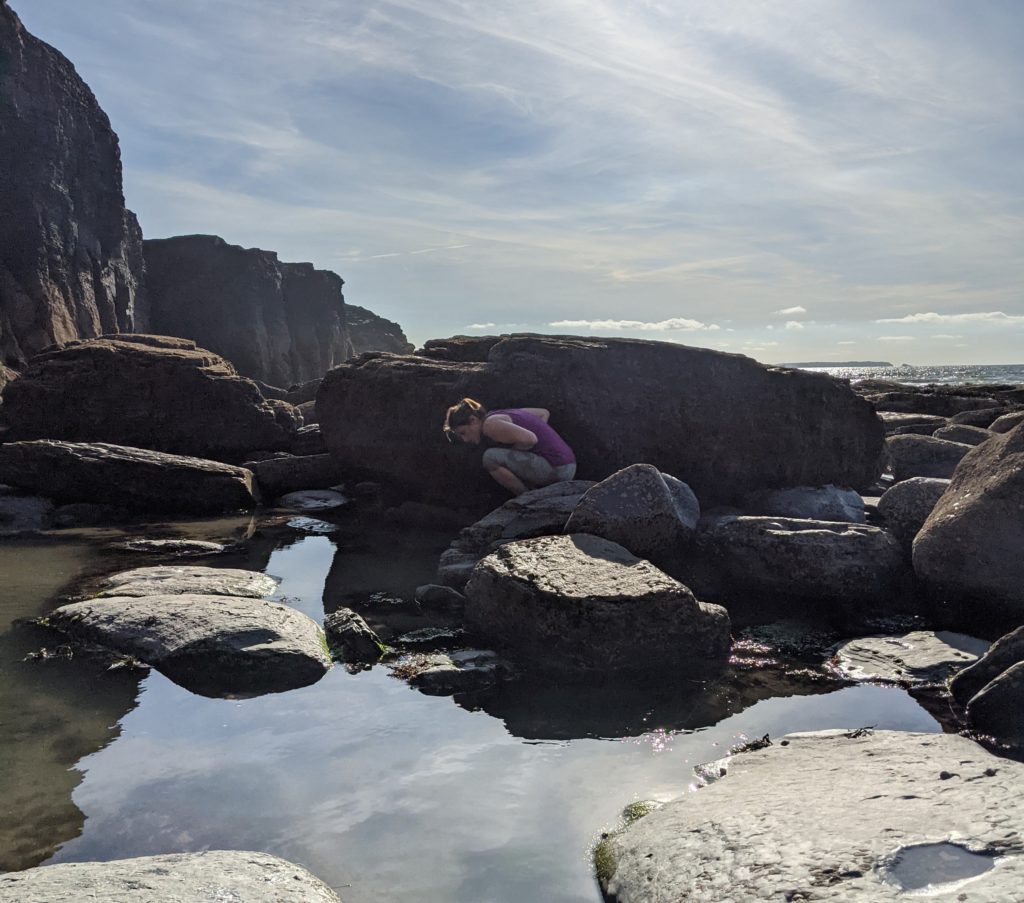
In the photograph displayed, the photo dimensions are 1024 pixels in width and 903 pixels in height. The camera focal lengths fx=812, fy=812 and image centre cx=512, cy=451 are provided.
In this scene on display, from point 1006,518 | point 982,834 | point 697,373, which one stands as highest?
point 697,373

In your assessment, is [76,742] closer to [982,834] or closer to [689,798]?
[689,798]

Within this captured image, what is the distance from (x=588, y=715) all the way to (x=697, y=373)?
573 centimetres

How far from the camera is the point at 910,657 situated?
5.00 meters

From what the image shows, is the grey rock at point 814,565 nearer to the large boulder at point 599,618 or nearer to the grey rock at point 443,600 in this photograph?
the large boulder at point 599,618

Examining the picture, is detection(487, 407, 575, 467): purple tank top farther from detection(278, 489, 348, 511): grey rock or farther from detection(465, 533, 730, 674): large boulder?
detection(278, 489, 348, 511): grey rock

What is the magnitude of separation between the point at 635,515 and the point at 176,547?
4.63 m

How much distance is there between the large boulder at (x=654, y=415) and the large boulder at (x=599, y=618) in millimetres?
3799

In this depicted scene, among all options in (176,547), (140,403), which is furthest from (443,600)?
(140,403)

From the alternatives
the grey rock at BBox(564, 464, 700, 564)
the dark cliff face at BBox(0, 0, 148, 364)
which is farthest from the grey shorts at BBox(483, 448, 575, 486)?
the dark cliff face at BBox(0, 0, 148, 364)

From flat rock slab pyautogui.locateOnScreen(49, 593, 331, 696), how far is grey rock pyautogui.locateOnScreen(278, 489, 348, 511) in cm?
534

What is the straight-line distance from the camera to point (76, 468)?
381 inches

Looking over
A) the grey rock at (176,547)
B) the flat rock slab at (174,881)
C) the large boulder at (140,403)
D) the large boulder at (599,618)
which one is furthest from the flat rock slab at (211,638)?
the large boulder at (140,403)

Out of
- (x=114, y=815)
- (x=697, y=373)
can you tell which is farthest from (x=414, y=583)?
(x=697, y=373)

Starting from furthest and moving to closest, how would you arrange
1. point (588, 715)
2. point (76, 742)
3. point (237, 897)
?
point (588, 715) → point (76, 742) → point (237, 897)
